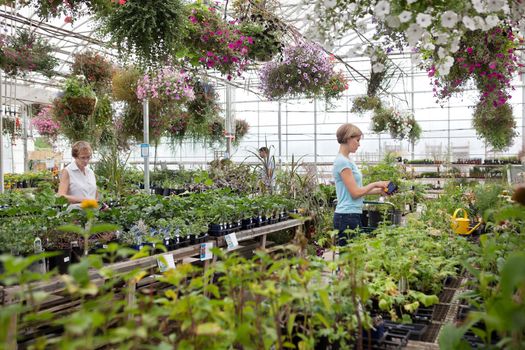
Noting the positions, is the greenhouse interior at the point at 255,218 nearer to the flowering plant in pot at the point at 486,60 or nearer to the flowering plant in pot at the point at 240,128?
the flowering plant in pot at the point at 486,60

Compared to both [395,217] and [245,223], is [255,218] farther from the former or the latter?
[395,217]

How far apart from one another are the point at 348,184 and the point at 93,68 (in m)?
3.49

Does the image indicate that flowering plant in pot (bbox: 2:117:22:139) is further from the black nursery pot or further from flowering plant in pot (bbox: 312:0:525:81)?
flowering plant in pot (bbox: 312:0:525:81)

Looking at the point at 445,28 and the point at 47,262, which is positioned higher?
the point at 445,28

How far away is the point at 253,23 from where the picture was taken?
3812 millimetres

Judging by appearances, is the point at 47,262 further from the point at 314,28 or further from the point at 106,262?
the point at 314,28

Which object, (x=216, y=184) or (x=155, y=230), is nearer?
(x=155, y=230)

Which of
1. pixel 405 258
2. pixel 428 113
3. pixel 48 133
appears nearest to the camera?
pixel 405 258

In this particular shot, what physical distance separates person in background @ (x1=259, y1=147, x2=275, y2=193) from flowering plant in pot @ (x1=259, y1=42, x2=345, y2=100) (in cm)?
65

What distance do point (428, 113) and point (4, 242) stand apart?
513 inches

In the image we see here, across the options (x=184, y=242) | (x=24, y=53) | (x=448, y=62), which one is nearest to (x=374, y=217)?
(x=184, y=242)

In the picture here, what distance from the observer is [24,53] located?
4.81 meters

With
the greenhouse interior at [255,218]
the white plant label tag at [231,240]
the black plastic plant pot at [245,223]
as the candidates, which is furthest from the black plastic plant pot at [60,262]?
the black plastic plant pot at [245,223]

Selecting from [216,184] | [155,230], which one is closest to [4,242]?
[155,230]
